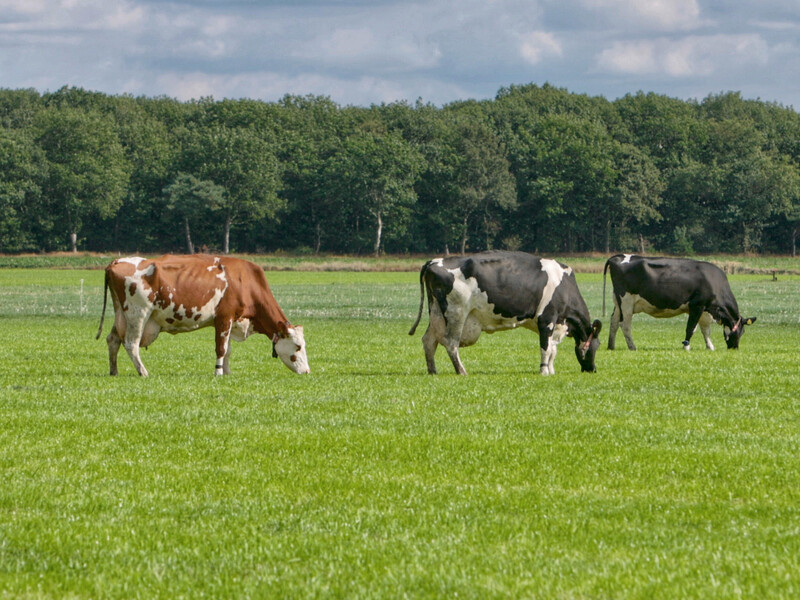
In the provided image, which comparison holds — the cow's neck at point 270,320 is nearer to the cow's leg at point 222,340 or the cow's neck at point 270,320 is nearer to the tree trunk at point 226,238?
the cow's leg at point 222,340

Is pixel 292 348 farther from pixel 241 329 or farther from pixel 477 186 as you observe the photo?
pixel 477 186

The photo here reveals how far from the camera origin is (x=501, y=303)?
1911cm

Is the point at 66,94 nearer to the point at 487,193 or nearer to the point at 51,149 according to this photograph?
the point at 51,149

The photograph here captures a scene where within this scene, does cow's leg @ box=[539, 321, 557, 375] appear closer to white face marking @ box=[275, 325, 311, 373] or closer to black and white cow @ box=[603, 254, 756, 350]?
white face marking @ box=[275, 325, 311, 373]

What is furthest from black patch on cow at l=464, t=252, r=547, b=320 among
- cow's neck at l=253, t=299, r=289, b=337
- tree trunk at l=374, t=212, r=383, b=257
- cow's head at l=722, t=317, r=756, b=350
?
tree trunk at l=374, t=212, r=383, b=257

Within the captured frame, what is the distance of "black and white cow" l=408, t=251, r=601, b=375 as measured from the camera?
1902cm

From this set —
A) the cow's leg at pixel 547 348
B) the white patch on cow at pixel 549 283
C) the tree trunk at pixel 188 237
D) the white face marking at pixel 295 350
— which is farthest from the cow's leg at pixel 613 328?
the tree trunk at pixel 188 237

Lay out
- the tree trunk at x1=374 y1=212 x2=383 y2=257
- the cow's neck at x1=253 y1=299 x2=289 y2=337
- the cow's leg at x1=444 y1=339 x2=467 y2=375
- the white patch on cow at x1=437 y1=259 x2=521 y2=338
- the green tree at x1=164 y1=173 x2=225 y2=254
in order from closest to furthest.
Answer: the cow's leg at x1=444 y1=339 x2=467 y2=375, the white patch on cow at x1=437 y1=259 x2=521 y2=338, the cow's neck at x1=253 y1=299 x2=289 y2=337, the green tree at x1=164 y1=173 x2=225 y2=254, the tree trunk at x1=374 y1=212 x2=383 y2=257

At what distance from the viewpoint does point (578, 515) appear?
8.57m

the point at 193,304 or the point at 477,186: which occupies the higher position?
the point at 477,186

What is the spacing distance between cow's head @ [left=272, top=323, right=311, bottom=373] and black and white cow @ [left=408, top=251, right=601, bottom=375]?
79.1 inches

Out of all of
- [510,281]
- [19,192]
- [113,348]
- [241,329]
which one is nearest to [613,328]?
[510,281]

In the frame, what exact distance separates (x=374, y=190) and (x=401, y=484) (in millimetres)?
104275

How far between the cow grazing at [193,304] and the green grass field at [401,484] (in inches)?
29.7
